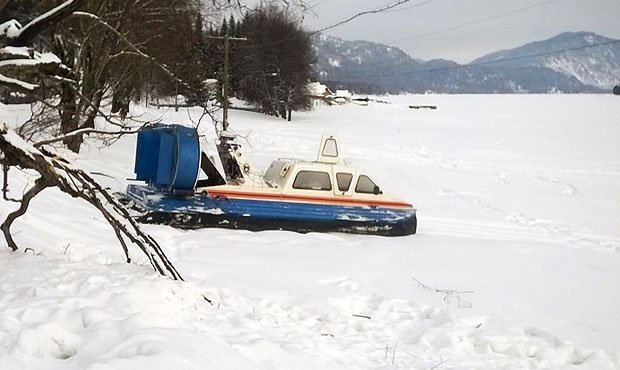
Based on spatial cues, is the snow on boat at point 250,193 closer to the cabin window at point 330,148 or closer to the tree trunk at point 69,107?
the cabin window at point 330,148

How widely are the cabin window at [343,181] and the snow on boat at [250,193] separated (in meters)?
0.02

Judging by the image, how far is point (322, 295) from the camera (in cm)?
759

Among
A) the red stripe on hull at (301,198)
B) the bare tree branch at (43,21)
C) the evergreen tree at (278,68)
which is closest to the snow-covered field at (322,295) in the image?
the red stripe on hull at (301,198)

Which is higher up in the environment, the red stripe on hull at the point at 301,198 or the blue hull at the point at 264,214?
the red stripe on hull at the point at 301,198

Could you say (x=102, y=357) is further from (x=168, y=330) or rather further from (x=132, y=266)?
(x=132, y=266)

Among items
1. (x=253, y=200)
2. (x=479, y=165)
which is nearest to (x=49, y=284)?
(x=253, y=200)

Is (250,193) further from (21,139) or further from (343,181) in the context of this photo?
(21,139)

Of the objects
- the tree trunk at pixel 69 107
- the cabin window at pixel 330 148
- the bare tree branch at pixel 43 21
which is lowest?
the cabin window at pixel 330 148

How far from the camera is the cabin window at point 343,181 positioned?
40.6ft

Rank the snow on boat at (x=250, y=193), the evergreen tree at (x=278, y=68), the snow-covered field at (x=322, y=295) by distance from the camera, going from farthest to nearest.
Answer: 1. the evergreen tree at (x=278, y=68)
2. the snow on boat at (x=250, y=193)
3. the snow-covered field at (x=322, y=295)

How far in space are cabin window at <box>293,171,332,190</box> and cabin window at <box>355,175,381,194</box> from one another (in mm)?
612

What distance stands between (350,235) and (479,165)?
17875 mm

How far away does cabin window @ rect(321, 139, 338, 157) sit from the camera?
42.0 feet

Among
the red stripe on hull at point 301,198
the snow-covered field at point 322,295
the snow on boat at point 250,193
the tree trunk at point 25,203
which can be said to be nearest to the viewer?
the snow-covered field at point 322,295
